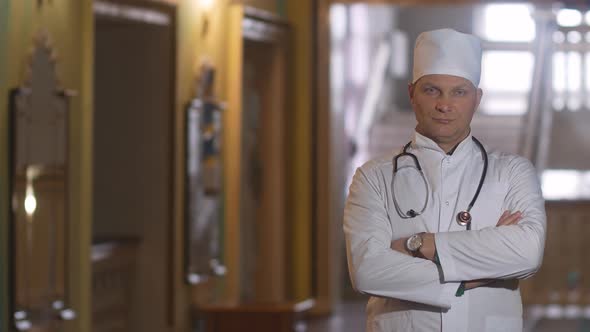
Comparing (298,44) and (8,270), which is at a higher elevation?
(298,44)

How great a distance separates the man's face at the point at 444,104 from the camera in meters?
3.44

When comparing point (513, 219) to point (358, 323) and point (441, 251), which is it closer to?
point (441, 251)

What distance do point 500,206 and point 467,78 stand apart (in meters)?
0.37

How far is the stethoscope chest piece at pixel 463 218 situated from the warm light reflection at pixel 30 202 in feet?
9.88

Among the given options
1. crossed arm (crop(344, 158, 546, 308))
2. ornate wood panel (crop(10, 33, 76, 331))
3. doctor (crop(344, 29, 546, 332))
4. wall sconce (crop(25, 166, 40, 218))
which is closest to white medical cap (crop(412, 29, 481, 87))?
doctor (crop(344, 29, 546, 332))

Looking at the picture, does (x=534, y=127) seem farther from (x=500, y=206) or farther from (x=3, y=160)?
(x=500, y=206)

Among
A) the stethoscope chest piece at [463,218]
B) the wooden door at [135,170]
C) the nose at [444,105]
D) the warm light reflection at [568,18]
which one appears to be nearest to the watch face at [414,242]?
the stethoscope chest piece at [463,218]

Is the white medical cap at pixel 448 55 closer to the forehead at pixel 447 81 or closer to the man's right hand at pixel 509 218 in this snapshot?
the forehead at pixel 447 81

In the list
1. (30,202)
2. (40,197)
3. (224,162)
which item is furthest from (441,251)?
(224,162)

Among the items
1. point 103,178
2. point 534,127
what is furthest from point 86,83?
point 534,127

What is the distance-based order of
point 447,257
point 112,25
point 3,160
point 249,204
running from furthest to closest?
point 249,204, point 112,25, point 3,160, point 447,257

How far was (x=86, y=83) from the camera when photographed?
6.75 meters

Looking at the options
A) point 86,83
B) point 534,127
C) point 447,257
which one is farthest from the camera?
point 534,127

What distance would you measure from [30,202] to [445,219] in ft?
9.91
